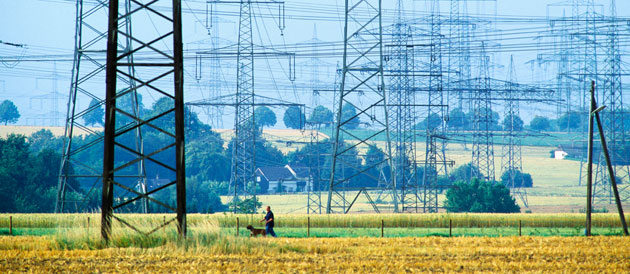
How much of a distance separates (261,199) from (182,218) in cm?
8368

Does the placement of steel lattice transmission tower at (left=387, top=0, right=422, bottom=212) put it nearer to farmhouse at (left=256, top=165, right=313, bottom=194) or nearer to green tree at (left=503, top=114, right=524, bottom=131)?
green tree at (left=503, top=114, right=524, bottom=131)

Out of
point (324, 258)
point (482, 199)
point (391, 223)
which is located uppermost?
point (482, 199)

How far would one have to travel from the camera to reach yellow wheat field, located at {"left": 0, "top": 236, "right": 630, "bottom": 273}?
1939 cm

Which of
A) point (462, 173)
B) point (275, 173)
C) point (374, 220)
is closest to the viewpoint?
point (374, 220)

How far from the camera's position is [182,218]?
74.9 ft

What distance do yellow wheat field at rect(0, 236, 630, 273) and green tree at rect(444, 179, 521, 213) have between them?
140 ft

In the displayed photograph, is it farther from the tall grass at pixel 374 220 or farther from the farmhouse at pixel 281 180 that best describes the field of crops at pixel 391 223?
the farmhouse at pixel 281 180

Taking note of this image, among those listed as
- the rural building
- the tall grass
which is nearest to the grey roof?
the rural building

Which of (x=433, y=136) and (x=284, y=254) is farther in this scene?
(x=433, y=136)

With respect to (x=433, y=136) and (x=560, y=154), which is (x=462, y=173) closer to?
(x=560, y=154)

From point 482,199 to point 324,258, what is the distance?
50824 millimetres

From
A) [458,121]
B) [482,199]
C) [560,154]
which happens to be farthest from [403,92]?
[458,121]

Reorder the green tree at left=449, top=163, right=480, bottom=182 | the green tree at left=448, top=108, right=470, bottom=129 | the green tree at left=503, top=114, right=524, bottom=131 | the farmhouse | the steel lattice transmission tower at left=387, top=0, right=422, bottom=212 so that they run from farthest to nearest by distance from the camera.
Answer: the green tree at left=448, top=108, right=470, bottom=129
the farmhouse
the green tree at left=449, top=163, right=480, bottom=182
the green tree at left=503, top=114, right=524, bottom=131
the steel lattice transmission tower at left=387, top=0, right=422, bottom=212

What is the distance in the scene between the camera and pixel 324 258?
22.3 meters
